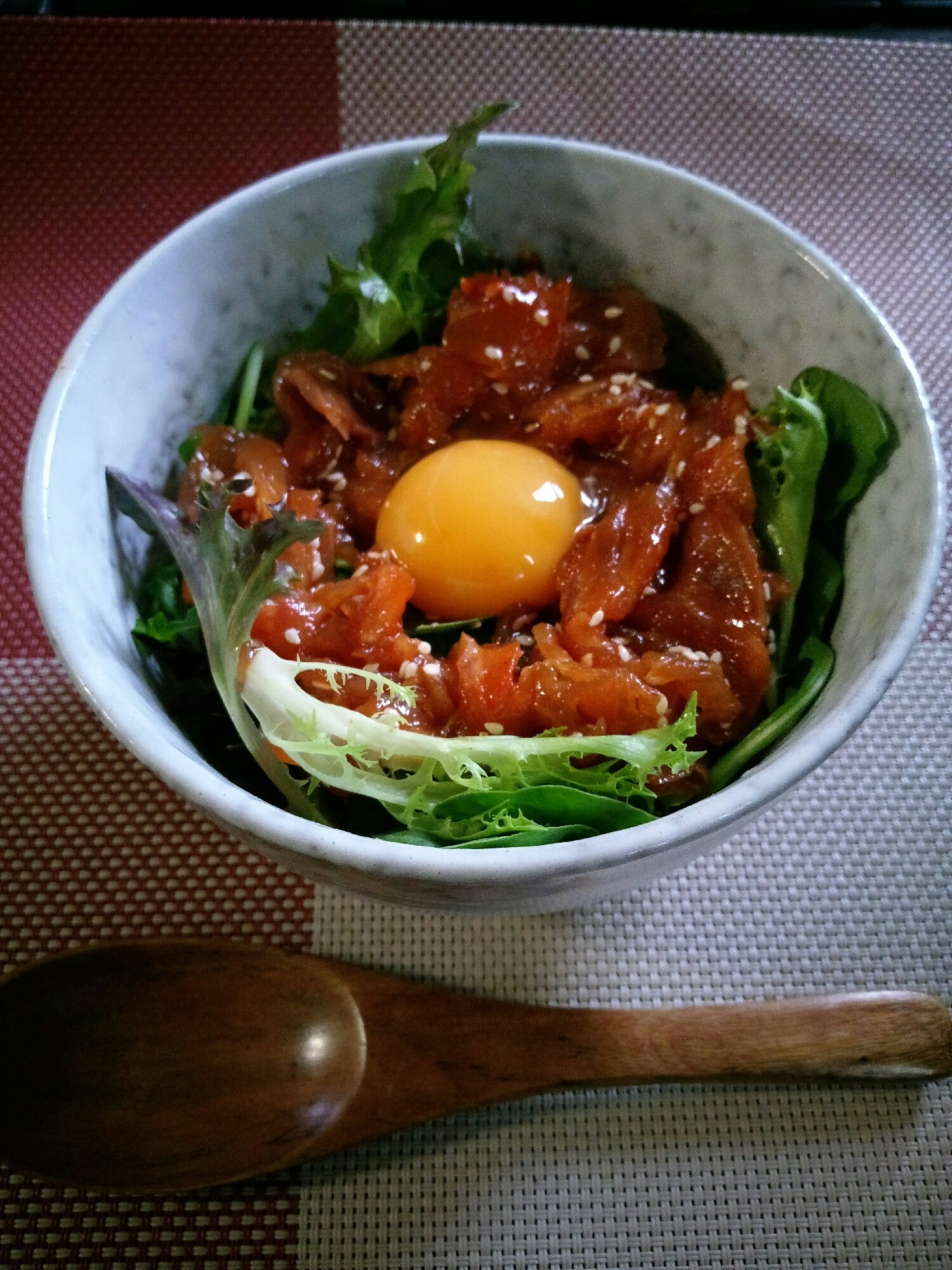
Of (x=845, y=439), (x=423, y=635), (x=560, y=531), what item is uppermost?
(x=845, y=439)

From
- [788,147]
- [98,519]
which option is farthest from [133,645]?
[788,147]

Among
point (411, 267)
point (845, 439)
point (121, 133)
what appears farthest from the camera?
Answer: point (121, 133)

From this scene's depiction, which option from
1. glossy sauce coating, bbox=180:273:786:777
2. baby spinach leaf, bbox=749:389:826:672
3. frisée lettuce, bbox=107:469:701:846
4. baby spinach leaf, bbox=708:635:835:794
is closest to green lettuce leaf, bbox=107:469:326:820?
frisée lettuce, bbox=107:469:701:846

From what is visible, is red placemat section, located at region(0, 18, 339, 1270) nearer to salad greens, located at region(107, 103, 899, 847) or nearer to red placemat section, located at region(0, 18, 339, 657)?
red placemat section, located at region(0, 18, 339, 657)

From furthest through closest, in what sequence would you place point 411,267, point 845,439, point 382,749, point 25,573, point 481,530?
point 25,573, point 411,267, point 481,530, point 845,439, point 382,749

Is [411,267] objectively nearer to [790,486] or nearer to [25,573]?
[790,486]

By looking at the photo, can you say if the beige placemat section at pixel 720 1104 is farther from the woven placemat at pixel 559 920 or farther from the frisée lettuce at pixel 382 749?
the frisée lettuce at pixel 382 749

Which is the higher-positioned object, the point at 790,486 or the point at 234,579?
the point at 790,486

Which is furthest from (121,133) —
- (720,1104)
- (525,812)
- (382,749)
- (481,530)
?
(720,1104)
